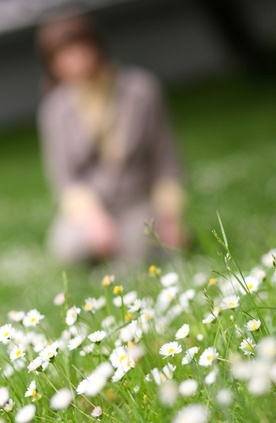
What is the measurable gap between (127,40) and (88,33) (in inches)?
736

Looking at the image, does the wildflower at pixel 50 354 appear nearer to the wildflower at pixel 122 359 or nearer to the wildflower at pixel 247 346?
the wildflower at pixel 122 359

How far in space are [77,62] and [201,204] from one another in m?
2.58

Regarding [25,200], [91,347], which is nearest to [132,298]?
[91,347]

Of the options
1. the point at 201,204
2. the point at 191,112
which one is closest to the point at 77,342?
the point at 201,204

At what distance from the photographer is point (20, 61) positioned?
79.4ft

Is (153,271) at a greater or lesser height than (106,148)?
greater

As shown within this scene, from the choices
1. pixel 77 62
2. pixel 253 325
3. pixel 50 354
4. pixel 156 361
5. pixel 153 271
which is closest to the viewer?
pixel 253 325

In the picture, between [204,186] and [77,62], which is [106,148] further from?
[204,186]

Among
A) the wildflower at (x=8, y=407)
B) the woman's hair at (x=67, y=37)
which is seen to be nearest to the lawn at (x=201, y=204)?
the wildflower at (x=8, y=407)

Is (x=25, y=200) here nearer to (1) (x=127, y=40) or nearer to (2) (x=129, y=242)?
(2) (x=129, y=242)

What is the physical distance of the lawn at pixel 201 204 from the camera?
2959 millimetres

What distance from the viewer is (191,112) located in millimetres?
17516

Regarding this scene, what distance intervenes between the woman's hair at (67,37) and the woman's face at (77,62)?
0.03m

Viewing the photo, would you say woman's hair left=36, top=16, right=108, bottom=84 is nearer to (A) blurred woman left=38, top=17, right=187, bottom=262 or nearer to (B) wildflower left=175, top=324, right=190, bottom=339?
(A) blurred woman left=38, top=17, right=187, bottom=262
